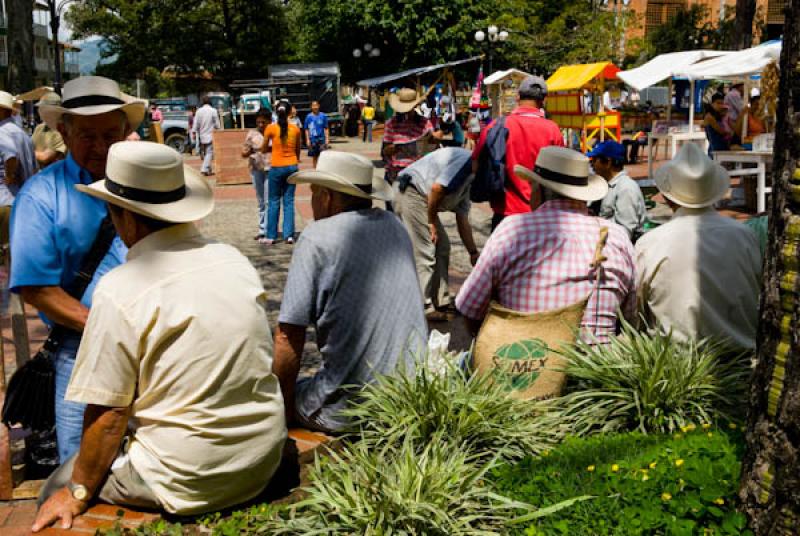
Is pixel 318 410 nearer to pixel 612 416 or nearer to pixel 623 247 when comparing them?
pixel 612 416

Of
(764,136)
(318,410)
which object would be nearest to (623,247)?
(318,410)

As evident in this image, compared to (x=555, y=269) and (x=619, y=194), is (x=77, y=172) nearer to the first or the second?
(x=555, y=269)

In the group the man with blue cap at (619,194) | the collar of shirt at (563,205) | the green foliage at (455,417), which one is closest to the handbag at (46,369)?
the green foliage at (455,417)

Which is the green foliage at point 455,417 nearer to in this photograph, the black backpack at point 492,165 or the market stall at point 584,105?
the black backpack at point 492,165

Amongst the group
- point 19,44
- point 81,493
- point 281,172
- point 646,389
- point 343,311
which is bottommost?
point 281,172

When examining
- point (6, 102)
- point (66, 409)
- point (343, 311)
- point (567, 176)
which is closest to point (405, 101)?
point (6, 102)

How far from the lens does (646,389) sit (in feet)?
11.2

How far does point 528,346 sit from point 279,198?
26.7ft

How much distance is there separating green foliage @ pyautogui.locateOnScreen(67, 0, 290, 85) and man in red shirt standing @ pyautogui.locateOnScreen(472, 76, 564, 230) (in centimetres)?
4259

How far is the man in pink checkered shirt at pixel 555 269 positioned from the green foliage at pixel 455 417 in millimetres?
565

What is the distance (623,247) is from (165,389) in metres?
2.14

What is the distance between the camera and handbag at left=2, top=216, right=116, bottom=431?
353 cm

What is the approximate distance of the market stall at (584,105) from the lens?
21.5 m

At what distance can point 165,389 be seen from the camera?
108 inches
